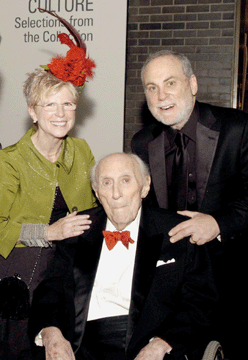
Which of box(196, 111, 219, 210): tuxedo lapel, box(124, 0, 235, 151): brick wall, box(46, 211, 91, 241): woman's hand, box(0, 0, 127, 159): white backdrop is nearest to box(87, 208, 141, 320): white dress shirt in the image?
box(46, 211, 91, 241): woman's hand

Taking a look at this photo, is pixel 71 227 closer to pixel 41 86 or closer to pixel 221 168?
pixel 41 86

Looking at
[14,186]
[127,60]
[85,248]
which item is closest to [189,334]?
[85,248]

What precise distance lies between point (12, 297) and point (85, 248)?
0.49 meters

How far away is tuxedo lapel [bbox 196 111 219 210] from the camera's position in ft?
7.89

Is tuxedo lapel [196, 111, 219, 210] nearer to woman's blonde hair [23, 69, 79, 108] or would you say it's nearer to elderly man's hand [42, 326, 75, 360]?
woman's blonde hair [23, 69, 79, 108]

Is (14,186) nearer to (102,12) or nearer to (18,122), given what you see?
(18,122)

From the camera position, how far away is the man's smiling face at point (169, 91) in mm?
2428

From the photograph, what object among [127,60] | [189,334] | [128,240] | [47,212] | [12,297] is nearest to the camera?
[189,334]

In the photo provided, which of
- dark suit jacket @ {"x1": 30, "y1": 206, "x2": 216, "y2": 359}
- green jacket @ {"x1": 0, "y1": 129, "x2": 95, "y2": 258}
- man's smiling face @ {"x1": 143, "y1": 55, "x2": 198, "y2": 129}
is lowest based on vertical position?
dark suit jacket @ {"x1": 30, "y1": 206, "x2": 216, "y2": 359}

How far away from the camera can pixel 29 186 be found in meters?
2.37

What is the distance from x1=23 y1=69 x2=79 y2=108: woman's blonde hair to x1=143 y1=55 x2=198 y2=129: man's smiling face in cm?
47

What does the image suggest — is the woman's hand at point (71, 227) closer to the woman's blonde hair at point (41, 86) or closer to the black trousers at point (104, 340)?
the black trousers at point (104, 340)

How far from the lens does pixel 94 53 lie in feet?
14.5

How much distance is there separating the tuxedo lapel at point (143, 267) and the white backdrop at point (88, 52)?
97.4 inches
